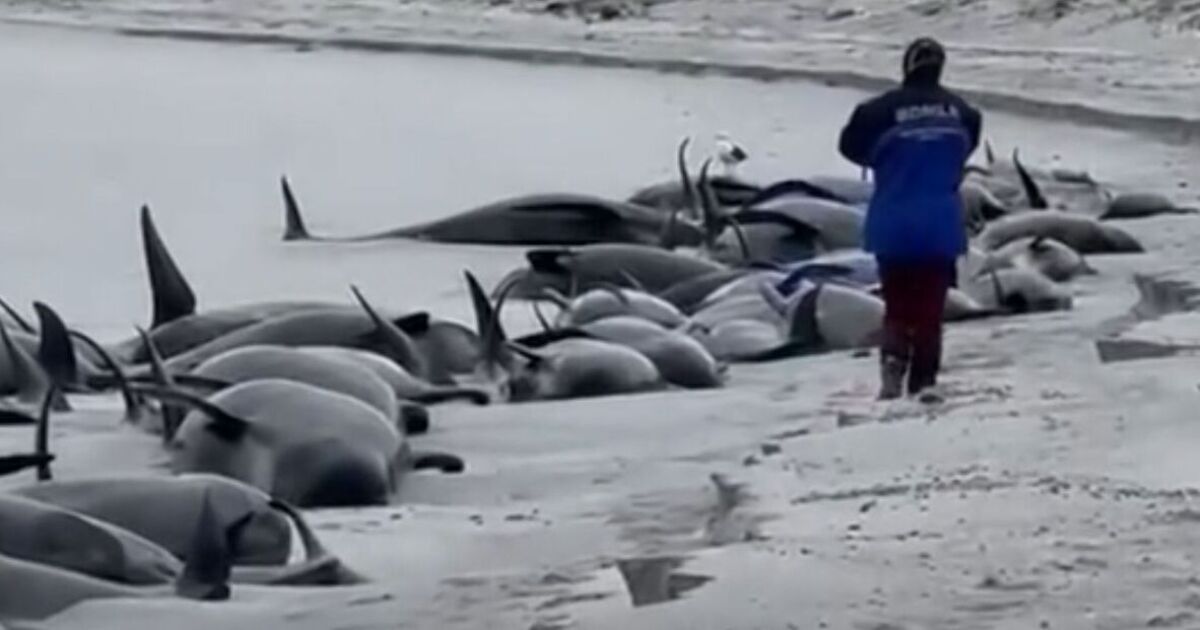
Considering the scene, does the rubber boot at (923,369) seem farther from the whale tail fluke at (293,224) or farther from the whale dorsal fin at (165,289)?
the whale tail fluke at (293,224)

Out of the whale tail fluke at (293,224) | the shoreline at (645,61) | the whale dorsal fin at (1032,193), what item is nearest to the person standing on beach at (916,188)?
the whale dorsal fin at (1032,193)

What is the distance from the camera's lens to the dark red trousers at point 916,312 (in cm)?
1217

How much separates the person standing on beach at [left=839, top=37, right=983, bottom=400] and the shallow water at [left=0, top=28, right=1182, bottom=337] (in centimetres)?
450

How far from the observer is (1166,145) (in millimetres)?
25500

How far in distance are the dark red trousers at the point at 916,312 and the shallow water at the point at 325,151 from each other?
4.42 meters

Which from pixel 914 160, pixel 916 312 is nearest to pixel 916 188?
pixel 914 160

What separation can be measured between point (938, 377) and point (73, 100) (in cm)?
1966

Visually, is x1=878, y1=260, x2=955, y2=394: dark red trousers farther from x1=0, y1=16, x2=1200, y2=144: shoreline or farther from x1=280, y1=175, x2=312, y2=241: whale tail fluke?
x1=0, y1=16, x2=1200, y2=144: shoreline

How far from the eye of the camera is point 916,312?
12.3 meters

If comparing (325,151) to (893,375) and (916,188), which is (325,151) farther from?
(916,188)

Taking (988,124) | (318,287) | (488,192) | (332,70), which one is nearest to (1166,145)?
(988,124)

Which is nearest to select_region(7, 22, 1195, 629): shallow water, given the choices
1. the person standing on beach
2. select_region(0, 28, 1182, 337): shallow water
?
select_region(0, 28, 1182, 337): shallow water

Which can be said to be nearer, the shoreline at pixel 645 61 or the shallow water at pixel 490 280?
the shallow water at pixel 490 280

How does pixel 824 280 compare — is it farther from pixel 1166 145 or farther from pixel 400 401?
pixel 1166 145
